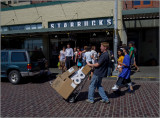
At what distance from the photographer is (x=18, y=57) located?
8.95 m

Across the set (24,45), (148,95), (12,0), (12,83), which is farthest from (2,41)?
(148,95)

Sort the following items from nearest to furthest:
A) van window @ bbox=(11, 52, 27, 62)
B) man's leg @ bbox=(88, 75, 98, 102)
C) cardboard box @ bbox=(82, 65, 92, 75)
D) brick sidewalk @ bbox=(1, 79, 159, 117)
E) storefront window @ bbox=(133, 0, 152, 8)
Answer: brick sidewalk @ bbox=(1, 79, 159, 117)
man's leg @ bbox=(88, 75, 98, 102)
cardboard box @ bbox=(82, 65, 92, 75)
van window @ bbox=(11, 52, 27, 62)
storefront window @ bbox=(133, 0, 152, 8)

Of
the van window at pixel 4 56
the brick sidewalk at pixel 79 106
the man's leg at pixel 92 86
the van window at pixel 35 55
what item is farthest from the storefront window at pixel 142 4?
the man's leg at pixel 92 86

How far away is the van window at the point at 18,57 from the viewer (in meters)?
8.82

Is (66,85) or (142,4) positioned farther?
(142,4)

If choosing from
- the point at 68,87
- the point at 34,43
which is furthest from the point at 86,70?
the point at 34,43

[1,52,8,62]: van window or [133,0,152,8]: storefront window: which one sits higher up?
[133,0,152,8]: storefront window

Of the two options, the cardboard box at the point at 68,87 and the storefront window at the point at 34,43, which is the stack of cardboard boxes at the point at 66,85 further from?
the storefront window at the point at 34,43

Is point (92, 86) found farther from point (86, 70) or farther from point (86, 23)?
point (86, 23)

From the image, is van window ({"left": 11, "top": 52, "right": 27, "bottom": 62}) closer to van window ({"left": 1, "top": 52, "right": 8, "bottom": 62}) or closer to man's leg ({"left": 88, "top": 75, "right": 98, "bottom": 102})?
van window ({"left": 1, "top": 52, "right": 8, "bottom": 62})

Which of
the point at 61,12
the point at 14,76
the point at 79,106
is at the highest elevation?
the point at 61,12

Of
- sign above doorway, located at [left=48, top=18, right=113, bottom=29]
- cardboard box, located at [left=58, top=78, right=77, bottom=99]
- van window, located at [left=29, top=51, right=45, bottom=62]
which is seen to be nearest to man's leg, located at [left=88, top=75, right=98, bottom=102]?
cardboard box, located at [left=58, top=78, right=77, bottom=99]

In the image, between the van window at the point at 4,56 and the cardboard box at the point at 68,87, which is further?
the van window at the point at 4,56

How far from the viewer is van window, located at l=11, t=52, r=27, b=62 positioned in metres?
8.82
